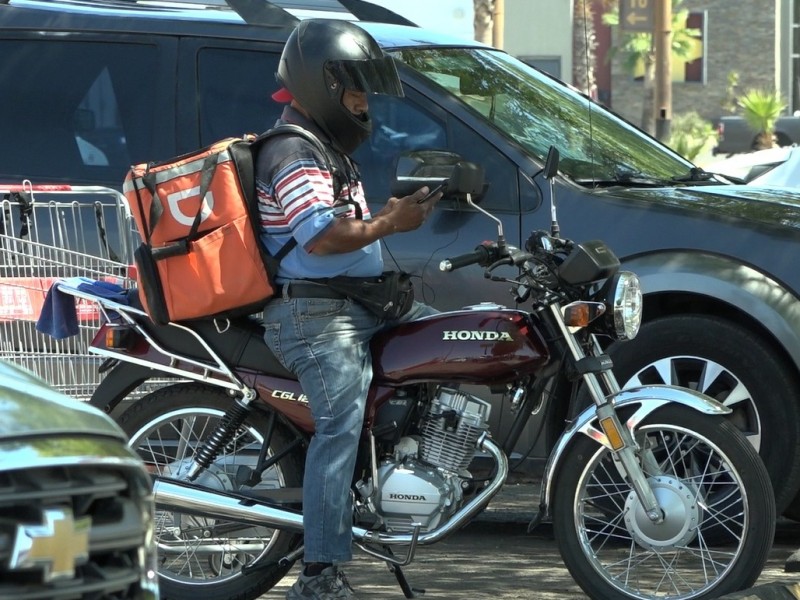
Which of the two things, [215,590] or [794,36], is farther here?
[794,36]

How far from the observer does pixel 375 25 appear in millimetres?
6473

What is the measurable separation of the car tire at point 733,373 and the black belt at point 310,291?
1.40 meters

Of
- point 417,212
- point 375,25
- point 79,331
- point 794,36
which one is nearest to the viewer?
point 417,212

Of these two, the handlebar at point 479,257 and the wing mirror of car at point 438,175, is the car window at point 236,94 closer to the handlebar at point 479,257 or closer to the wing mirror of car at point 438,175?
the wing mirror of car at point 438,175

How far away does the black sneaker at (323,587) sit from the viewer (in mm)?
4488

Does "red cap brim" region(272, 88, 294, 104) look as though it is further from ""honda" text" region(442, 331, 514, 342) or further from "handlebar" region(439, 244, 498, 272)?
""honda" text" region(442, 331, 514, 342)

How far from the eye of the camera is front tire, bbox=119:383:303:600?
15.7 ft

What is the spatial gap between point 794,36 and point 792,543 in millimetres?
45769

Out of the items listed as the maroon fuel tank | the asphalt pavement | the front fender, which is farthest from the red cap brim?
the asphalt pavement

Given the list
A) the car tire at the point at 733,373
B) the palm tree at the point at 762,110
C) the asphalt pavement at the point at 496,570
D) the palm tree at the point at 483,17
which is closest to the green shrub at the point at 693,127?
the palm tree at the point at 762,110

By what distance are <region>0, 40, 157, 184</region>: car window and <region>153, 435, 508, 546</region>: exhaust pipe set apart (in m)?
1.89

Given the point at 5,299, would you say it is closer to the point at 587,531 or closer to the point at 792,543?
the point at 587,531

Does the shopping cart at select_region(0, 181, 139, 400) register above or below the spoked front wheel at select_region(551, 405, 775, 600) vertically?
above

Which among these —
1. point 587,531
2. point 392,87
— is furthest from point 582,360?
point 392,87
